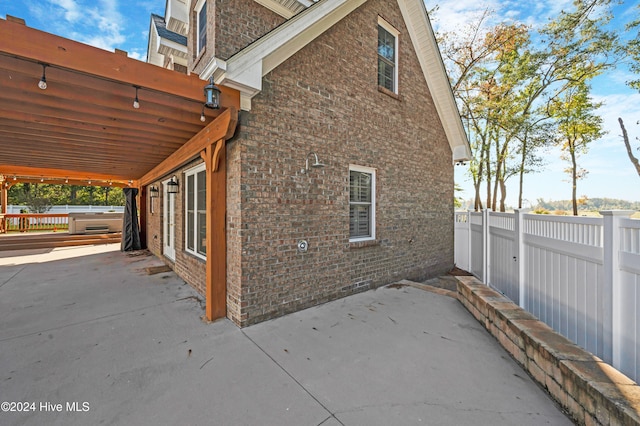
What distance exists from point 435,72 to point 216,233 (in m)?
6.87

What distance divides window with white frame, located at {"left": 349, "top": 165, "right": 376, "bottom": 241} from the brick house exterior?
0.15ft

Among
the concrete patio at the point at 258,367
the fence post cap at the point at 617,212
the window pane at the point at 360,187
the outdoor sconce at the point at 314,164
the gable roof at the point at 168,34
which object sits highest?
the gable roof at the point at 168,34

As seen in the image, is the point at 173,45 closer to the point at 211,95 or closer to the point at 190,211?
the point at 190,211

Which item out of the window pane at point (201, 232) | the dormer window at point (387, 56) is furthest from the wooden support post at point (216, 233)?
the dormer window at point (387, 56)

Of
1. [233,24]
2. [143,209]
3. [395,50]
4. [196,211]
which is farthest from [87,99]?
[143,209]

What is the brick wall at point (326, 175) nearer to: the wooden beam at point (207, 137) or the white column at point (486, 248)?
the wooden beam at point (207, 137)

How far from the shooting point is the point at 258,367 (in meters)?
2.71

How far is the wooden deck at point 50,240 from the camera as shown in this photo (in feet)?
32.6

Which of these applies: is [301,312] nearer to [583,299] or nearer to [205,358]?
[205,358]

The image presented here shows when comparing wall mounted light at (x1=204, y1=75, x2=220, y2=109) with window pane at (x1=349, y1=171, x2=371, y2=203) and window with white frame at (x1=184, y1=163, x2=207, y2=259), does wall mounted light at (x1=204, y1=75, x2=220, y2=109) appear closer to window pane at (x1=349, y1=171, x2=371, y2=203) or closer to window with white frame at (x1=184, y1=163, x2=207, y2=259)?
window with white frame at (x1=184, y1=163, x2=207, y2=259)

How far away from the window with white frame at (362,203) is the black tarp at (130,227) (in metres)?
9.02

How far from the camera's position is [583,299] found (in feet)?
9.35

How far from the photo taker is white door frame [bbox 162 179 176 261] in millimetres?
6950

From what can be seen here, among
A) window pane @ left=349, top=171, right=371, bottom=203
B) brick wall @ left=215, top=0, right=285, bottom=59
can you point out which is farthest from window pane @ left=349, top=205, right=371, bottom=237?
brick wall @ left=215, top=0, right=285, bottom=59
